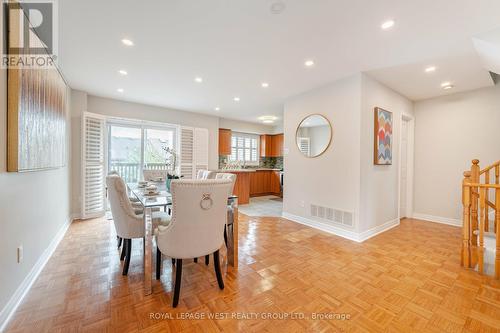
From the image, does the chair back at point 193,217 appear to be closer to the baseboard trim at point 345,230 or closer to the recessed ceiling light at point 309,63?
the recessed ceiling light at point 309,63

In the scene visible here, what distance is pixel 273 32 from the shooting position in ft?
6.82

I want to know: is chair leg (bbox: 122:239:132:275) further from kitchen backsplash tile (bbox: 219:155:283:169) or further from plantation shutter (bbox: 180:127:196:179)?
kitchen backsplash tile (bbox: 219:155:283:169)

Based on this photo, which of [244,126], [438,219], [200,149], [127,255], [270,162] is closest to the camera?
[127,255]

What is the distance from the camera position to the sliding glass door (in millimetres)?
4707

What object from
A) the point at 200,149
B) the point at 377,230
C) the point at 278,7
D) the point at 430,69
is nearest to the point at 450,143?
the point at 430,69

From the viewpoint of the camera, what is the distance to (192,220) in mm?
1602

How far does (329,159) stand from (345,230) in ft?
3.79

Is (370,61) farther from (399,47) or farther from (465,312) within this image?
(465,312)

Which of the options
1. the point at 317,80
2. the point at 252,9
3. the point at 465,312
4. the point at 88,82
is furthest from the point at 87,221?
the point at 465,312

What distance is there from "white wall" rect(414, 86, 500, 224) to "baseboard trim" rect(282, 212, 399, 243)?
1102 mm

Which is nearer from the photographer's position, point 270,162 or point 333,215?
point 333,215

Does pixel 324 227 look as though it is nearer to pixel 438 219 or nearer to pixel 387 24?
pixel 438 219

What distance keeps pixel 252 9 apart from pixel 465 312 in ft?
9.84

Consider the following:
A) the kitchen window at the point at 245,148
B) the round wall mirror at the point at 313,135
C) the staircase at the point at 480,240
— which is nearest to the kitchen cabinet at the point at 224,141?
the kitchen window at the point at 245,148
